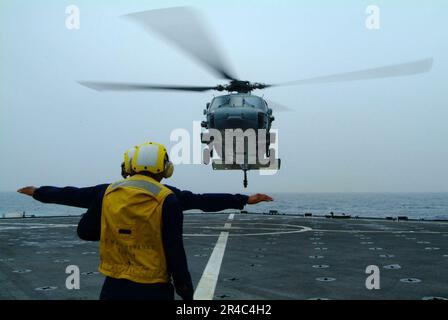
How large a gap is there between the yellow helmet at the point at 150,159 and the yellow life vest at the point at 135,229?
11 centimetres

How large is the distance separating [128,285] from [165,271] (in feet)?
1.13

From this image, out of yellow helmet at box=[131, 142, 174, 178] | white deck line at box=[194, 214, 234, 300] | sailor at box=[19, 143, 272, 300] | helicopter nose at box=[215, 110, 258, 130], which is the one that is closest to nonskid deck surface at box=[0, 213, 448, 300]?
white deck line at box=[194, 214, 234, 300]

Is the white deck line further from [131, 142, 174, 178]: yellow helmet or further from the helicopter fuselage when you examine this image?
the helicopter fuselage

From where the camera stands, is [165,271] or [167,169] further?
[167,169]

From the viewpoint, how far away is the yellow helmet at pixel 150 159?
377 cm

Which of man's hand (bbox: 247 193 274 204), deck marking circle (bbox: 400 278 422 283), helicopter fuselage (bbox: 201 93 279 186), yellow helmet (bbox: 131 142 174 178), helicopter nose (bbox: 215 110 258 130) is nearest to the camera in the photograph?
yellow helmet (bbox: 131 142 174 178)

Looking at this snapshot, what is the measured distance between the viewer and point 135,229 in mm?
3488

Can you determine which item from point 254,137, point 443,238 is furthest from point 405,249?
point 254,137

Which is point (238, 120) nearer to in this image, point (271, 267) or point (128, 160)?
point (271, 267)

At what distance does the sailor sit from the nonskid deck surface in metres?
5.34

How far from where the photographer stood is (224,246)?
57.8ft

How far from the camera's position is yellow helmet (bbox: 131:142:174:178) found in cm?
377
